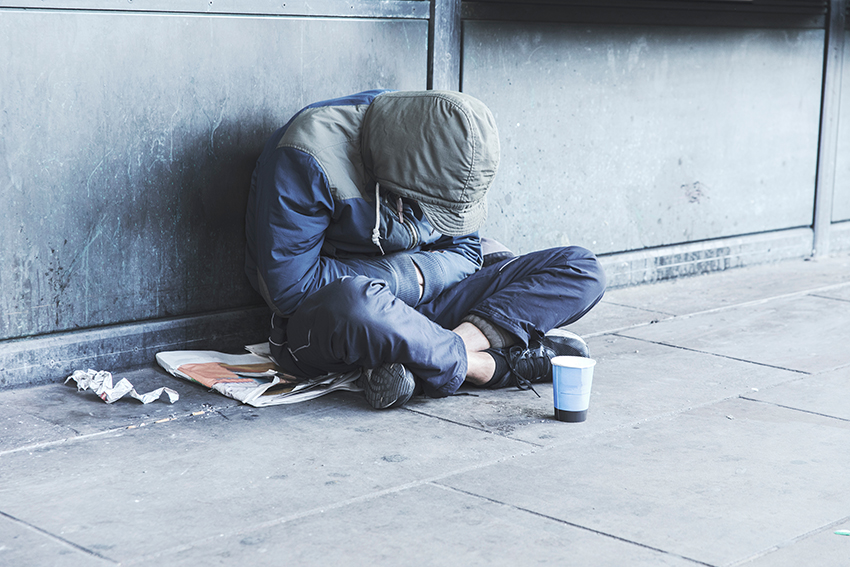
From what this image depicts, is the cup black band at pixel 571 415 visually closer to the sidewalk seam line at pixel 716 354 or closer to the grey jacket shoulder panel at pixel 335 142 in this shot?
the grey jacket shoulder panel at pixel 335 142

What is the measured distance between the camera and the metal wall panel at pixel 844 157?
20.3 ft

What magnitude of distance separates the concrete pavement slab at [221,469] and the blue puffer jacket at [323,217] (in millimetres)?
456

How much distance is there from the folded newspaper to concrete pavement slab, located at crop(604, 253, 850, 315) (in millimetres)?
2007

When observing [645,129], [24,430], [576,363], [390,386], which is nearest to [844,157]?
[645,129]

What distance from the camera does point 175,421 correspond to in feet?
10.2

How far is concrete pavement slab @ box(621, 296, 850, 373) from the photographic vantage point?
396cm

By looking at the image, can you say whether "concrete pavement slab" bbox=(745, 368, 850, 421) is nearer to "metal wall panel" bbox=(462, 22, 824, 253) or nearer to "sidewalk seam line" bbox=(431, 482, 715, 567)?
"sidewalk seam line" bbox=(431, 482, 715, 567)

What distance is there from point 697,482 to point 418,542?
842 mm

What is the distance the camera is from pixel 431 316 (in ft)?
12.0

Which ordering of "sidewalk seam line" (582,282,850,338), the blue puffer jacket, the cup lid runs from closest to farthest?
the cup lid
the blue puffer jacket
"sidewalk seam line" (582,282,850,338)

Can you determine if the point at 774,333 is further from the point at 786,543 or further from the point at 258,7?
the point at 258,7

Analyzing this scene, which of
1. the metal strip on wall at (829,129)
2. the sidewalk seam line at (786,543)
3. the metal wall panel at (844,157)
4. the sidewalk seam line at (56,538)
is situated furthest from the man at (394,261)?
the metal wall panel at (844,157)

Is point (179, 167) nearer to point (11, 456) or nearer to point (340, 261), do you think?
point (340, 261)

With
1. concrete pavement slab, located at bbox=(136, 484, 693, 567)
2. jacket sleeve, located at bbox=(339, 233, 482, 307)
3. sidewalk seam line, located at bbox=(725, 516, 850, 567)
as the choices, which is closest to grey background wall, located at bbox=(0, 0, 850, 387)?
jacket sleeve, located at bbox=(339, 233, 482, 307)
